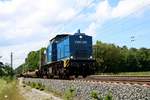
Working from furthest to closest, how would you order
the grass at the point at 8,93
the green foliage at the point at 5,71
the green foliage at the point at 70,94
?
the green foliage at the point at 5,71
the grass at the point at 8,93
the green foliage at the point at 70,94

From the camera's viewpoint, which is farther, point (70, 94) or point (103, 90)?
point (70, 94)

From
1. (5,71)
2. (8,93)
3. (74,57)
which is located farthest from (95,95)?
(5,71)

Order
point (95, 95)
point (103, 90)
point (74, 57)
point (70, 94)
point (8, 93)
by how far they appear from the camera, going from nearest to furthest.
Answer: point (103, 90) < point (95, 95) < point (70, 94) < point (74, 57) < point (8, 93)

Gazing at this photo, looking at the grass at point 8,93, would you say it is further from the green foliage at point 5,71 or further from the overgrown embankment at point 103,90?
the green foliage at point 5,71

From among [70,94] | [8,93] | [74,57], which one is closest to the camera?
[70,94]

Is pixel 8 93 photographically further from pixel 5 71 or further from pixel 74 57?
pixel 5 71

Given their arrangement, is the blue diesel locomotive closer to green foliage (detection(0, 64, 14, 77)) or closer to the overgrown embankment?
the overgrown embankment

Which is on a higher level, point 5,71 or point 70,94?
point 5,71

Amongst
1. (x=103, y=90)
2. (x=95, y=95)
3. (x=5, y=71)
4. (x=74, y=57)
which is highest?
(x=5, y=71)

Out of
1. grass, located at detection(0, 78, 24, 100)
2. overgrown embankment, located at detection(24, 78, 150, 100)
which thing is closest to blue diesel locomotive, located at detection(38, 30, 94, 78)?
grass, located at detection(0, 78, 24, 100)

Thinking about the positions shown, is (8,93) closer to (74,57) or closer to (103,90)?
(74,57)

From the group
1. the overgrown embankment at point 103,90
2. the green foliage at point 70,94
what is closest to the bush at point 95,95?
the overgrown embankment at point 103,90

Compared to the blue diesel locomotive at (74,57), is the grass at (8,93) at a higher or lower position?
lower

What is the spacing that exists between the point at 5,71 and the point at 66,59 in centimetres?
5181
